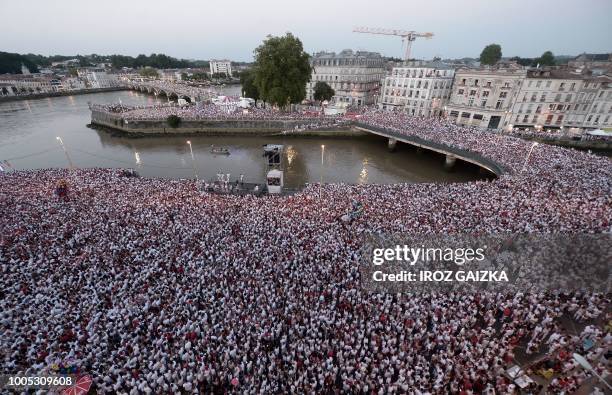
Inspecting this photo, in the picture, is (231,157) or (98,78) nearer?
(231,157)

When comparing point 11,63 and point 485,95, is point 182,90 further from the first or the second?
point 11,63

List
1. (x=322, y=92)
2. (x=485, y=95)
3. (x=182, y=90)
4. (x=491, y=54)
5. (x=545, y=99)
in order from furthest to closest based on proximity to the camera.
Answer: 1. (x=491, y=54)
2. (x=182, y=90)
3. (x=322, y=92)
4. (x=485, y=95)
5. (x=545, y=99)

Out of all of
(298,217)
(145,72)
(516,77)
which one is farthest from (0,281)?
(145,72)

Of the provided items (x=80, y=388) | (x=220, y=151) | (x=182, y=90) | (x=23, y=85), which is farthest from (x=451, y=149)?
(x=23, y=85)

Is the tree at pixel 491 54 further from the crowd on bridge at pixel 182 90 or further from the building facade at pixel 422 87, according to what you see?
the crowd on bridge at pixel 182 90

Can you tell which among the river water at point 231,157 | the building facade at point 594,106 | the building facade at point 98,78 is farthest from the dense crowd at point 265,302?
the building facade at point 98,78

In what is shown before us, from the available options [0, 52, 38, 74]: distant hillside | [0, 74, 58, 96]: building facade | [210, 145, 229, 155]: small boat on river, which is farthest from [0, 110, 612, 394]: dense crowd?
[0, 52, 38, 74]: distant hillside

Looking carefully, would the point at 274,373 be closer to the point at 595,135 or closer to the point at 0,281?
the point at 0,281

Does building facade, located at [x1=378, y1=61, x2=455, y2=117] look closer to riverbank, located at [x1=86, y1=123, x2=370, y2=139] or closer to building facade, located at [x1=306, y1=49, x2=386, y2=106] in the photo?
building facade, located at [x1=306, y1=49, x2=386, y2=106]
